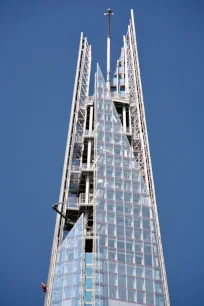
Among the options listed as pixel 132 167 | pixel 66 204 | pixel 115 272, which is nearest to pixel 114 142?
pixel 132 167

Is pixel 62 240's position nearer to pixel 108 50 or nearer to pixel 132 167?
pixel 132 167

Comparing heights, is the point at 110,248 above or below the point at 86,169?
below

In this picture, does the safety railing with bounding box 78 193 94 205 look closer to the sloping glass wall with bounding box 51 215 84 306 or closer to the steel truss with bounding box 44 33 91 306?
the steel truss with bounding box 44 33 91 306

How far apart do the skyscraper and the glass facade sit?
107 millimetres

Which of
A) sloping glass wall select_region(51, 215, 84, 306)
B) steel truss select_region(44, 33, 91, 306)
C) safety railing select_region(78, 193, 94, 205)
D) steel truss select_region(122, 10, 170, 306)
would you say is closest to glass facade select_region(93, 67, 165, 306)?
steel truss select_region(122, 10, 170, 306)

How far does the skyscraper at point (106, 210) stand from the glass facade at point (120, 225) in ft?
0.35

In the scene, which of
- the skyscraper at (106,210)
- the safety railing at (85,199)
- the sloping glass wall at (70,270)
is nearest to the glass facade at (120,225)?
the skyscraper at (106,210)

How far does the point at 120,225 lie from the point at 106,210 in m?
2.39

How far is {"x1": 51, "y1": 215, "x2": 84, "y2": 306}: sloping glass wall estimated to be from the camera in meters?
67.8

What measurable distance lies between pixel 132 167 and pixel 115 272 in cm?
1484

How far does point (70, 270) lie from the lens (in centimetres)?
7025

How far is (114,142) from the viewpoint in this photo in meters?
80.4

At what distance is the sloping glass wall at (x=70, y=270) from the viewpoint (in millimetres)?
67812

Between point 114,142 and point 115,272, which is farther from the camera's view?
point 114,142
